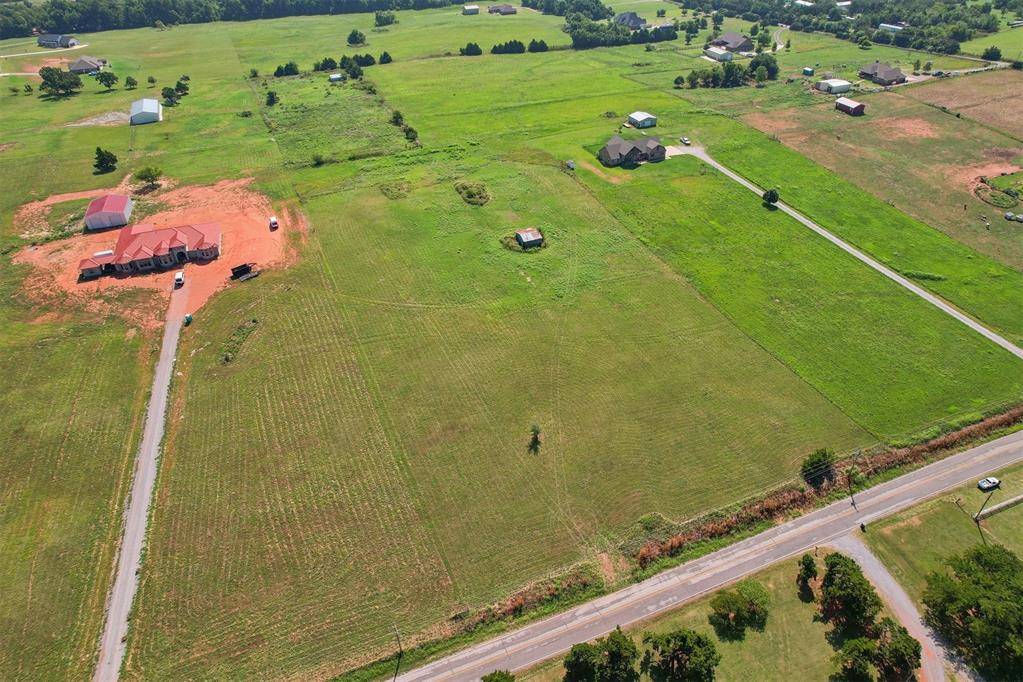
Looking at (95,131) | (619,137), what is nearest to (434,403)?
(619,137)

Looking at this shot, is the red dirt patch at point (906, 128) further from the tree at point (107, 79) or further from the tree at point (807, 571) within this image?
the tree at point (107, 79)

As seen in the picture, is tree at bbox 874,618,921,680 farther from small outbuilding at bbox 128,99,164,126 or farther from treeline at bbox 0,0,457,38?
treeline at bbox 0,0,457,38

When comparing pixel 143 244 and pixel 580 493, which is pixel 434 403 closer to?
pixel 580 493

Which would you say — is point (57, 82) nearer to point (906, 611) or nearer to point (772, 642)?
point (772, 642)

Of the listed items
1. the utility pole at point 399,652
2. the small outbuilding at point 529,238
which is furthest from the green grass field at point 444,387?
the small outbuilding at point 529,238

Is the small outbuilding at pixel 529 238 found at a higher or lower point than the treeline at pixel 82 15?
lower

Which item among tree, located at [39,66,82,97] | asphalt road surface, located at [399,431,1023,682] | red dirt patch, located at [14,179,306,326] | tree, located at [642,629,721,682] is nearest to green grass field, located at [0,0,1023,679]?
red dirt patch, located at [14,179,306,326]
